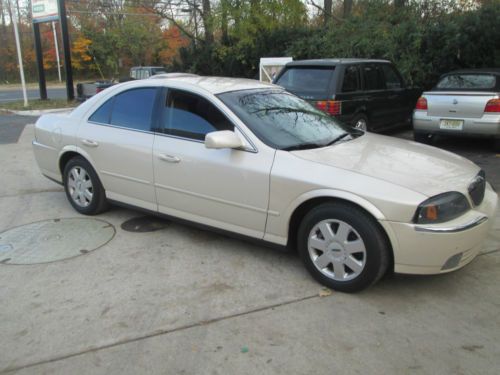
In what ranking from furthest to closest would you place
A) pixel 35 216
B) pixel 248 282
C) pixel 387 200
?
pixel 35 216 → pixel 248 282 → pixel 387 200

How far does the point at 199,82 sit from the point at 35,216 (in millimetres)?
2562

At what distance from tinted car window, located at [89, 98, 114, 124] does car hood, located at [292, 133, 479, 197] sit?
226 centimetres

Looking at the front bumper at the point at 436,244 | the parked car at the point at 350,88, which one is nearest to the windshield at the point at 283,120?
the front bumper at the point at 436,244

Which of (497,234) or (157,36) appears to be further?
(157,36)

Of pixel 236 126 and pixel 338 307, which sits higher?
Result: pixel 236 126

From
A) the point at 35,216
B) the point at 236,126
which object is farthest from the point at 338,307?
the point at 35,216

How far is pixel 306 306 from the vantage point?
329cm

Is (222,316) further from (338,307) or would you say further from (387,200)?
(387,200)

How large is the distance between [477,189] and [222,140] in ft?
6.54

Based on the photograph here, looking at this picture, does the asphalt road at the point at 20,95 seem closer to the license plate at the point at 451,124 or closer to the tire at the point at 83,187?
the tire at the point at 83,187

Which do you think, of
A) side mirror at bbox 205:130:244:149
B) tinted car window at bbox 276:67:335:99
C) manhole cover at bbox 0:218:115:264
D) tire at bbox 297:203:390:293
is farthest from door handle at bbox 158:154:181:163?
tinted car window at bbox 276:67:335:99

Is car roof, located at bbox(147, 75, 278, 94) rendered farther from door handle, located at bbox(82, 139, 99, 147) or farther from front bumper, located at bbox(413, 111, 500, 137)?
front bumper, located at bbox(413, 111, 500, 137)

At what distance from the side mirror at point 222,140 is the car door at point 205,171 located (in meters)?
0.12

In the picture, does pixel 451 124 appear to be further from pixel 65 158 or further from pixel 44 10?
pixel 44 10
